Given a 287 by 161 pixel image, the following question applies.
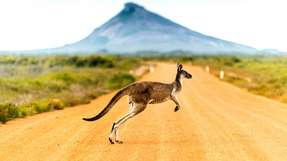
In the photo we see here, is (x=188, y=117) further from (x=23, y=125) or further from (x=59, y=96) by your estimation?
(x=59, y=96)

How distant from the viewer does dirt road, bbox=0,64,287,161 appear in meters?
10.8

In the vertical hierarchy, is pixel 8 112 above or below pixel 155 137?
below

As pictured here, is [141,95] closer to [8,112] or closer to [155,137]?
[155,137]

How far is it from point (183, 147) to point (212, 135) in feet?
6.47

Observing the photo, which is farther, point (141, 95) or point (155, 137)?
point (155, 137)

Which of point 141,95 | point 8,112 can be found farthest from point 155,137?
point 8,112

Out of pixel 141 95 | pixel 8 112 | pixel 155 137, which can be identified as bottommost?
pixel 8 112

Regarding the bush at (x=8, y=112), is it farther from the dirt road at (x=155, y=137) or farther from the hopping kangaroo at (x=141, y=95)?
the hopping kangaroo at (x=141, y=95)

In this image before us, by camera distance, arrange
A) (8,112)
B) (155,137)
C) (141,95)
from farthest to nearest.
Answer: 1. (8,112)
2. (155,137)
3. (141,95)

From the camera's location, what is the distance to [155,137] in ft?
43.3

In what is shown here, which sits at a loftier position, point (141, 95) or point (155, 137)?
point (141, 95)

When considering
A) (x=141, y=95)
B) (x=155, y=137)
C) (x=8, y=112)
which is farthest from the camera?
(x=8, y=112)

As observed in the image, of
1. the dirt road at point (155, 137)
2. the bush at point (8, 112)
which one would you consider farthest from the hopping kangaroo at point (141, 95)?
the bush at point (8, 112)

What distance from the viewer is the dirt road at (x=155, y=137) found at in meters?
10.8
